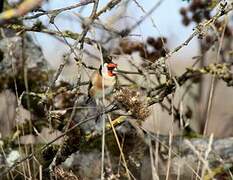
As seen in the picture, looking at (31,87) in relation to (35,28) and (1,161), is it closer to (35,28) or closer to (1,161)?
(1,161)

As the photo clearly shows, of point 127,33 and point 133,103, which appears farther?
point 127,33

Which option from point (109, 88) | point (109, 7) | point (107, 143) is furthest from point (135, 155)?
point (109, 7)

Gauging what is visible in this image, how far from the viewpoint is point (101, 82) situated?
1939 mm

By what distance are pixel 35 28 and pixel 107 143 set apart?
0.88 meters

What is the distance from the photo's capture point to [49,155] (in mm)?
2031

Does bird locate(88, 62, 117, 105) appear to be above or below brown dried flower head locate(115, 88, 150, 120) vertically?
above

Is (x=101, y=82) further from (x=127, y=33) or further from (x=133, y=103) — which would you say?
(x=133, y=103)

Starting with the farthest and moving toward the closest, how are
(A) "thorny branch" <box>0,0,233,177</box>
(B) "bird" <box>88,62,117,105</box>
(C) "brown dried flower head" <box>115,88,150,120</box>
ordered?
(B) "bird" <box>88,62,117,105</box>, (C) "brown dried flower head" <box>115,88,150,120</box>, (A) "thorny branch" <box>0,0,233,177</box>

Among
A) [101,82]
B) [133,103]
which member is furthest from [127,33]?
[133,103]

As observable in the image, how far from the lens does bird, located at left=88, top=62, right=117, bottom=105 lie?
6.24 ft

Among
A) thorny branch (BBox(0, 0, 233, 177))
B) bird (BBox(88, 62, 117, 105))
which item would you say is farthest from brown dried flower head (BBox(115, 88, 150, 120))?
bird (BBox(88, 62, 117, 105))

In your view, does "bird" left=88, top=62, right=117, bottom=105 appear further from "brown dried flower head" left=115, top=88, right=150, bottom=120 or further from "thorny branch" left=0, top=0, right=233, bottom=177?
"brown dried flower head" left=115, top=88, right=150, bottom=120

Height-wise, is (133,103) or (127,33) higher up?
(127,33)

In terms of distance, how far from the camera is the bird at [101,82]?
190 centimetres
